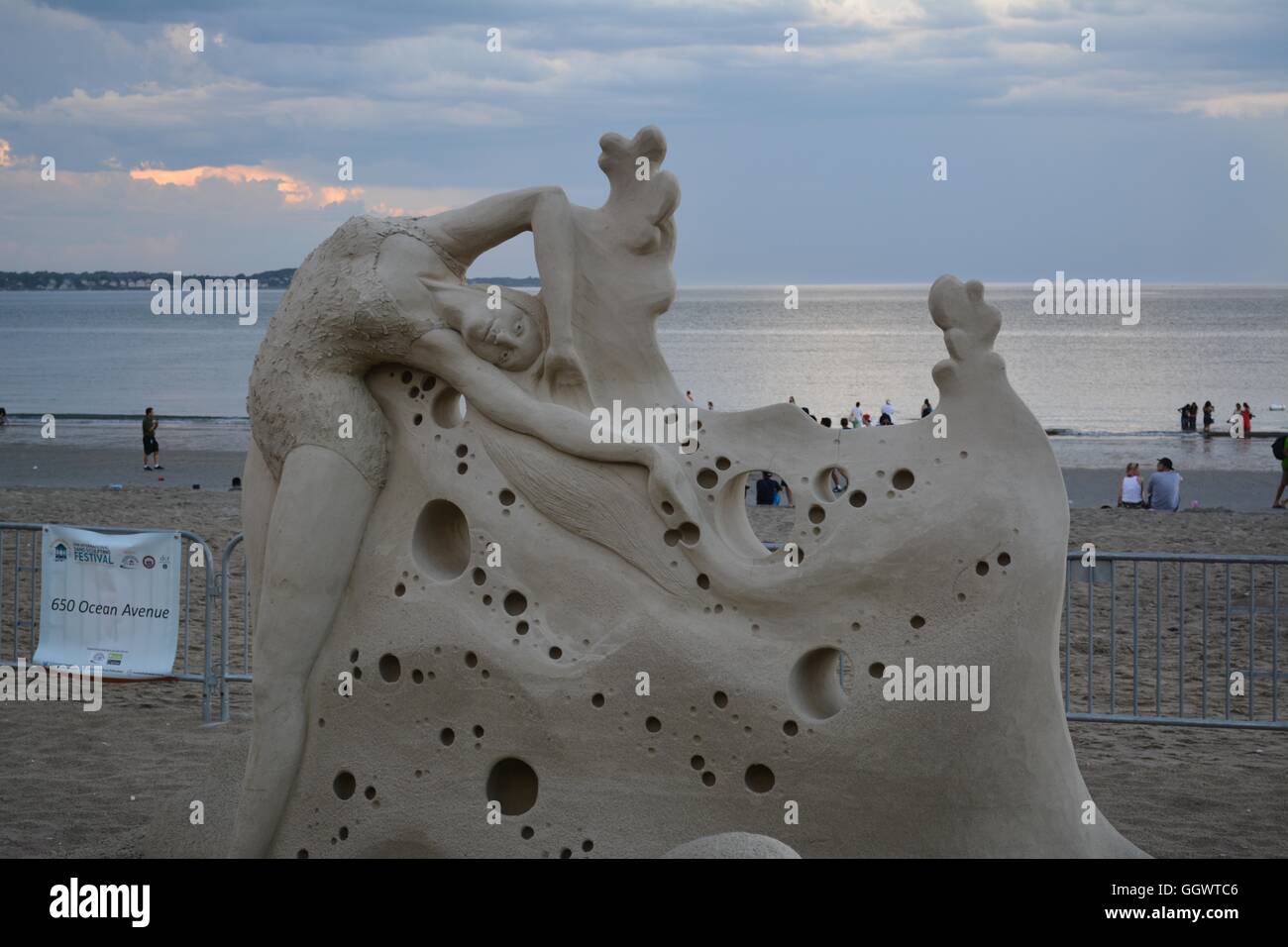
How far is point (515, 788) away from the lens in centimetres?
669

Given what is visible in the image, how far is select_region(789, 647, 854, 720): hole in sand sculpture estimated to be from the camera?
20.0ft

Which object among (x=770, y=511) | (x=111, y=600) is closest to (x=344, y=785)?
(x=111, y=600)

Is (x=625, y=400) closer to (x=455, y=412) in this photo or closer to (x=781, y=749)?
(x=455, y=412)

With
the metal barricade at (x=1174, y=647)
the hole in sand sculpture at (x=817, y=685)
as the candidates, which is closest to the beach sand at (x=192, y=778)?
the metal barricade at (x=1174, y=647)

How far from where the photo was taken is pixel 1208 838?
8.23 metres

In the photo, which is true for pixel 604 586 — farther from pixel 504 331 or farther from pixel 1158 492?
pixel 1158 492

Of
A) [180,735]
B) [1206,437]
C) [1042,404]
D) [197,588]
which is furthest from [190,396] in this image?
[180,735]

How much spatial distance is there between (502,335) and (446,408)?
0.49m

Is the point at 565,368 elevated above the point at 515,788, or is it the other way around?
the point at 565,368

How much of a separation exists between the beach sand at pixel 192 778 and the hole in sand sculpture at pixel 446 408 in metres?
1.96

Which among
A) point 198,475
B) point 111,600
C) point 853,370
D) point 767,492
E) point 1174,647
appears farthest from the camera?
point 853,370

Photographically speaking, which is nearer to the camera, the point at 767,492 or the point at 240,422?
the point at 767,492

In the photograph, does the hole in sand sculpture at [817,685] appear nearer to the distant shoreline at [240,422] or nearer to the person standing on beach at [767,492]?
the person standing on beach at [767,492]

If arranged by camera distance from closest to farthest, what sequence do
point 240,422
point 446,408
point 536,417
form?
point 536,417
point 446,408
point 240,422
